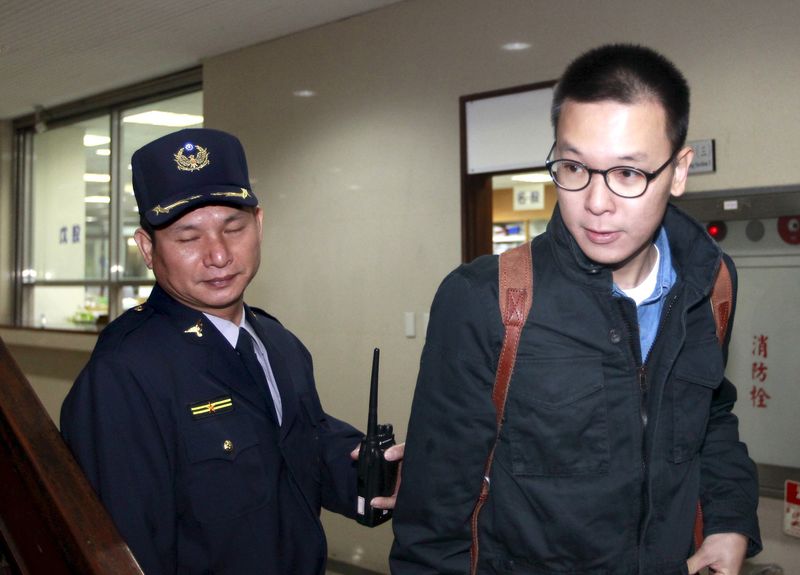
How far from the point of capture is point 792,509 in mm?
2922

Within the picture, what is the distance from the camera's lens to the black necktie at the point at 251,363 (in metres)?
1.54

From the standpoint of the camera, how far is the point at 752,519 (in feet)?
4.38

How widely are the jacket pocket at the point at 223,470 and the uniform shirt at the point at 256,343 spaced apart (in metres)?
0.12

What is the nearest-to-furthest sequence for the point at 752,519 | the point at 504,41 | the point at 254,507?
the point at 752,519 < the point at 254,507 < the point at 504,41

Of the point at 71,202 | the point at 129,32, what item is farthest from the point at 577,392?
the point at 71,202

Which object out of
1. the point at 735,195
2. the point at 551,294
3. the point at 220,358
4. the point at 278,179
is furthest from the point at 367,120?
the point at 551,294

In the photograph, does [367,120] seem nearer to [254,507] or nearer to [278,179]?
[278,179]

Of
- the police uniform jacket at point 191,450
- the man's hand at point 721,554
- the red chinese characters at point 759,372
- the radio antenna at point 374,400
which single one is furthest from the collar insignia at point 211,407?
the red chinese characters at point 759,372

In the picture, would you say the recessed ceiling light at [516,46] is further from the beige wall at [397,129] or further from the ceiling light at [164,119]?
the ceiling light at [164,119]

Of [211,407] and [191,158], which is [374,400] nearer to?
[211,407]

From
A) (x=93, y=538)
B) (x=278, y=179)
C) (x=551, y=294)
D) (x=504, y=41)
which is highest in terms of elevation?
(x=504, y=41)

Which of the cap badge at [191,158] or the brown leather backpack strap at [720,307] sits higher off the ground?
the cap badge at [191,158]

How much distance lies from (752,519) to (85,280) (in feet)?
21.7

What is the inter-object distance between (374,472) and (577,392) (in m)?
0.54
